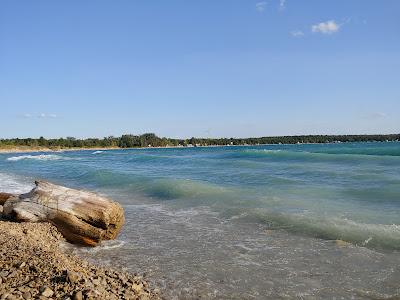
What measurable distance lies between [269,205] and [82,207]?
6967mm

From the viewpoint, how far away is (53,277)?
18.6ft

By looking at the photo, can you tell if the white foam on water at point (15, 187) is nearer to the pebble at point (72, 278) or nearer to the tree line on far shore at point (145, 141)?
the pebble at point (72, 278)

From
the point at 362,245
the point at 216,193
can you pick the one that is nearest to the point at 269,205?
the point at 216,193

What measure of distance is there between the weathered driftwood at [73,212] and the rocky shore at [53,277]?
920mm

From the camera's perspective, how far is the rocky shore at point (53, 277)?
17.1ft

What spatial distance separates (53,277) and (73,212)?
3.48m

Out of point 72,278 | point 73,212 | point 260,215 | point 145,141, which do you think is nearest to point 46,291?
point 72,278

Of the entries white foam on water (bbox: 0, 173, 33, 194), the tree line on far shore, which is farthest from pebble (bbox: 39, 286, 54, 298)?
the tree line on far shore

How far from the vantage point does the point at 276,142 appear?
194 meters

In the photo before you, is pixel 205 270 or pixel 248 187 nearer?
pixel 205 270

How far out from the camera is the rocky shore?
5215 mm

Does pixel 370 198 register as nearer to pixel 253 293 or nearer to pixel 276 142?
pixel 253 293

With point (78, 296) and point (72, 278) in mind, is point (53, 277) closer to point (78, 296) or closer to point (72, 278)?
point (72, 278)

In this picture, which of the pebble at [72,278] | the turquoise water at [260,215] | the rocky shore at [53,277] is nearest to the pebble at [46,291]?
the rocky shore at [53,277]
